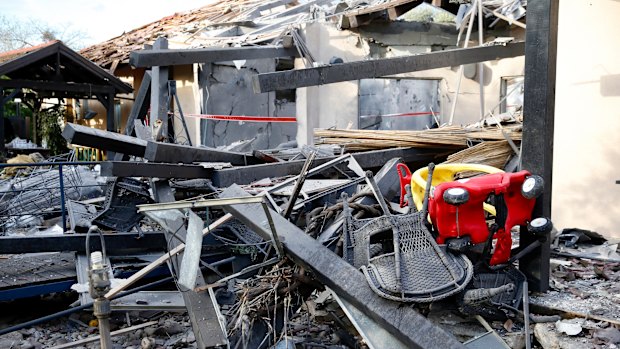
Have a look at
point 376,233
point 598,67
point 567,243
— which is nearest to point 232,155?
point 376,233

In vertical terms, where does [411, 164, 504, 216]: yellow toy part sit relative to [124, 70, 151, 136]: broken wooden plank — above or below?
below

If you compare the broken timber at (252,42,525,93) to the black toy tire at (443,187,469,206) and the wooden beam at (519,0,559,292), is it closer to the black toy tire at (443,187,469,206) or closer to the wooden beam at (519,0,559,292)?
the wooden beam at (519,0,559,292)

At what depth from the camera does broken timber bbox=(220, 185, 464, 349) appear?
366 cm

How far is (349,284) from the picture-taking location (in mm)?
4125

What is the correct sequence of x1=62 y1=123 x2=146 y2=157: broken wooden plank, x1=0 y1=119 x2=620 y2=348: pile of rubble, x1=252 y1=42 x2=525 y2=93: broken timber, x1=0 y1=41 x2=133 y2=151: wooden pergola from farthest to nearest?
x1=0 y1=41 x2=133 y2=151: wooden pergola
x1=62 y1=123 x2=146 y2=157: broken wooden plank
x1=252 y1=42 x2=525 y2=93: broken timber
x1=0 y1=119 x2=620 y2=348: pile of rubble

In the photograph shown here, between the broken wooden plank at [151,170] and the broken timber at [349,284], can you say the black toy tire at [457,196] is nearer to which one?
the broken timber at [349,284]

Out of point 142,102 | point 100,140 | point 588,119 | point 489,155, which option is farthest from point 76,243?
point 588,119

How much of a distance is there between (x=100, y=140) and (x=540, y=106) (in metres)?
4.35

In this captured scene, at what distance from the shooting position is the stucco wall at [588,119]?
705cm

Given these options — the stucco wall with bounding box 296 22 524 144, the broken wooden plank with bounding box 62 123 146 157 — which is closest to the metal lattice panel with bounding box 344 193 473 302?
the broken wooden plank with bounding box 62 123 146 157

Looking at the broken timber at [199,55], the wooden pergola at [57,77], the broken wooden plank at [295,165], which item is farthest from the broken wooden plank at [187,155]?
the wooden pergola at [57,77]

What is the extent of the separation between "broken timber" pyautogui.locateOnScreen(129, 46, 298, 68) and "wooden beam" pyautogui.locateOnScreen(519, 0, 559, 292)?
466 cm

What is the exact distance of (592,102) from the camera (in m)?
7.21

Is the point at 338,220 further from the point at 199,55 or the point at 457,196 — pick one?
the point at 199,55
